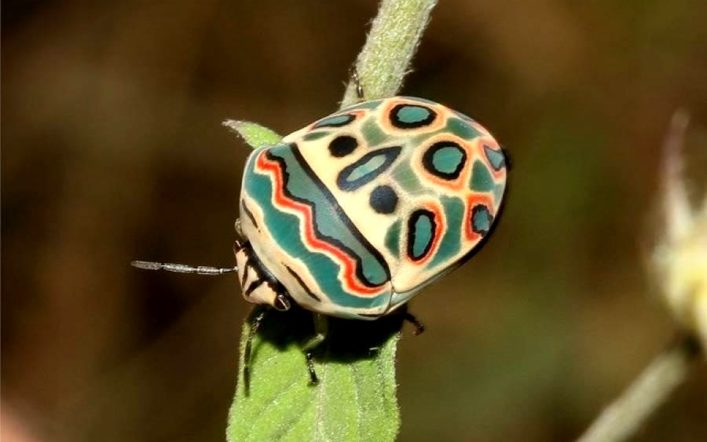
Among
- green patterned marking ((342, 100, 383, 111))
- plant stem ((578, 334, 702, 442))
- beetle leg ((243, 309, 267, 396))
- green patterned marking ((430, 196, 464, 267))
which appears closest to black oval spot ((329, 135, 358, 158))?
green patterned marking ((342, 100, 383, 111))

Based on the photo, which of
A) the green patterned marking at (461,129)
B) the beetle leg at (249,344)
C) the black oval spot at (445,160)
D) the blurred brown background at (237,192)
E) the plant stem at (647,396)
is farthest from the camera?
the blurred brown background at (237,192)

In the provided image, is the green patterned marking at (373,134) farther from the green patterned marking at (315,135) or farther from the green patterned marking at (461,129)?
the green patterned marking at (461,129)

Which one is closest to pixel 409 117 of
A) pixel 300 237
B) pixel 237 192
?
pixel 300 237

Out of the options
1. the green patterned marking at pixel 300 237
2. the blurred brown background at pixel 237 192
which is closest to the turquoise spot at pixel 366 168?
the green patterned marking at pixel 300 237

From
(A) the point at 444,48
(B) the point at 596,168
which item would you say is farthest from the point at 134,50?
(B) the point at 596,168

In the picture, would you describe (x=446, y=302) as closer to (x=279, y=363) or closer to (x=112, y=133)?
(x=112, y=133)

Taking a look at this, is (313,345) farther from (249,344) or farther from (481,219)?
(481,219)
